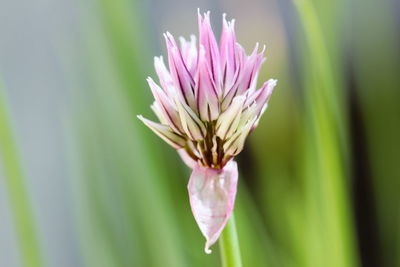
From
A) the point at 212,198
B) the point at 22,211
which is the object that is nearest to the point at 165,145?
the point at 22,211

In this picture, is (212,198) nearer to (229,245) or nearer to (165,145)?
(229,245)

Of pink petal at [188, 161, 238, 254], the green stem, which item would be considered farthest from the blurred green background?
pink petal at [188, 161, 238, 254]

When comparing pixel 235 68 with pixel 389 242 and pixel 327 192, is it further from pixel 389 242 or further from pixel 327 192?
pixel 389 242

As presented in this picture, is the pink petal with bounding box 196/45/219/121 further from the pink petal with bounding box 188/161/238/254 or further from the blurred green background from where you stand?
→ the blurred green background

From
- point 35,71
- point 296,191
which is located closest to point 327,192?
point 296,191

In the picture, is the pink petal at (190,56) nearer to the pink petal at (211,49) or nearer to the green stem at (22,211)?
the pink petal at (211,49)

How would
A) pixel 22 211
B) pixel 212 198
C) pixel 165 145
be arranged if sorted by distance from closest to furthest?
pixel 212 198 → pixel 22 211 → pixel 165 145

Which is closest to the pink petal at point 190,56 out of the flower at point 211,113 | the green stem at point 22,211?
the flower at point 211,113

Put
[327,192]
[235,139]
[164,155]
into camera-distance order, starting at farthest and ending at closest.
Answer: [164,155] → [327,192] → [235,139]
